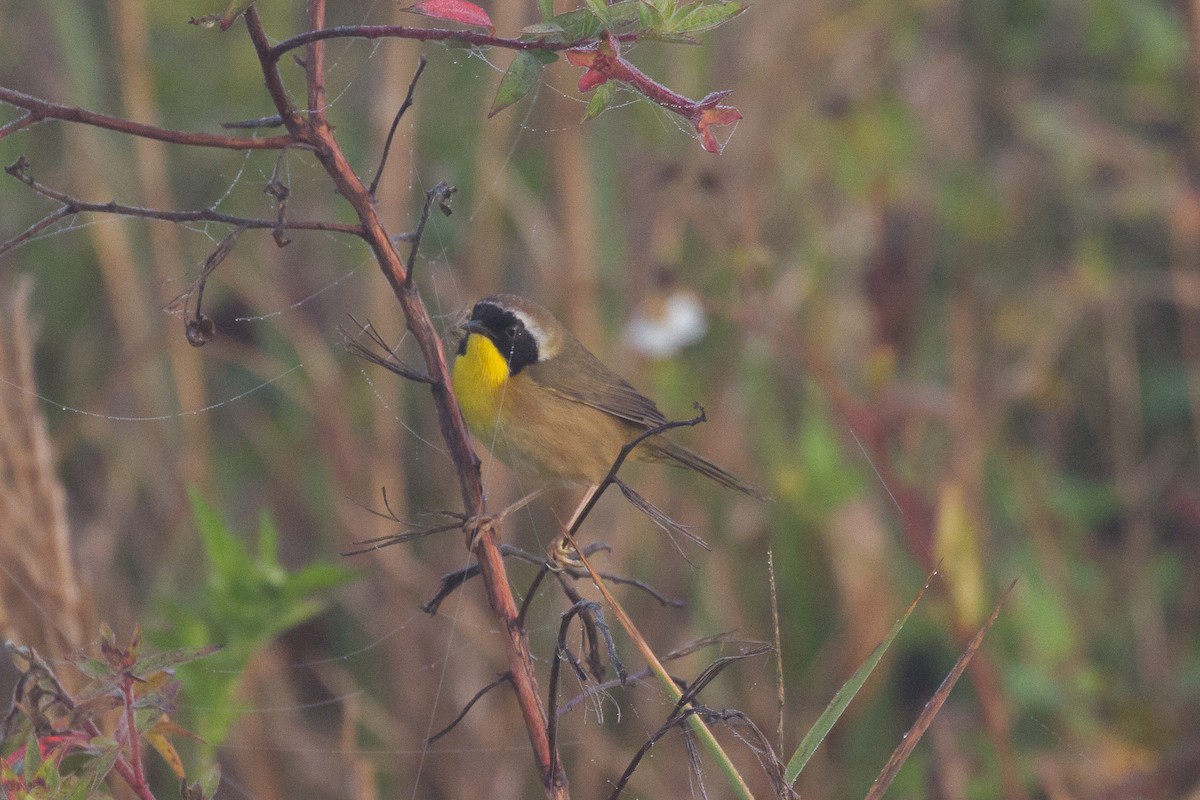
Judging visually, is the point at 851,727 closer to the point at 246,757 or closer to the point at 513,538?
the point at 513,538

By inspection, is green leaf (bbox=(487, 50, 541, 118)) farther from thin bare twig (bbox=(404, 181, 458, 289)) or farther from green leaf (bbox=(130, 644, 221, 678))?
green leaf (bbox=(130, 644, 221, 678))

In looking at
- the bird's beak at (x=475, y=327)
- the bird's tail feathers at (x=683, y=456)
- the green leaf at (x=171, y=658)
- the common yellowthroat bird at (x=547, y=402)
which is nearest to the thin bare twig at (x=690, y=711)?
the green leaf at (x=171, y=658)

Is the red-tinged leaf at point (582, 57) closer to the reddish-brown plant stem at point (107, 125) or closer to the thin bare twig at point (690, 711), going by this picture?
the reddish-brown plant stem at point (107, 125)

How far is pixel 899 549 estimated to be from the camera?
312 centimetres

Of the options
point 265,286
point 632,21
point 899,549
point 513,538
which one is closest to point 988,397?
point 899,549

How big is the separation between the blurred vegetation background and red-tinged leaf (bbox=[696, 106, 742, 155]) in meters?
1.24

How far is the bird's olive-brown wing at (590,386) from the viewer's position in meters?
2.16

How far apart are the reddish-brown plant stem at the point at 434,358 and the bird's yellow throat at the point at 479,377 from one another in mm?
964

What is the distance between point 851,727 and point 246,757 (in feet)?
4.22

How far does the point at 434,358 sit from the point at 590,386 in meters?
1.14

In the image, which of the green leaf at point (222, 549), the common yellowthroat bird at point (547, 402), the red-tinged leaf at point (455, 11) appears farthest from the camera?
the common yellowthroat bird at point (547, 402)

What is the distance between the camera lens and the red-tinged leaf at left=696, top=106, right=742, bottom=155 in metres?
0.98

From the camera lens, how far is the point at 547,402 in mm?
2129

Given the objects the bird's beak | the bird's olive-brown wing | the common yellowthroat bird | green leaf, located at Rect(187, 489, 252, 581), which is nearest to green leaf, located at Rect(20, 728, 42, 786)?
green leaf, located at Rect(187, 489, 252, 581)
